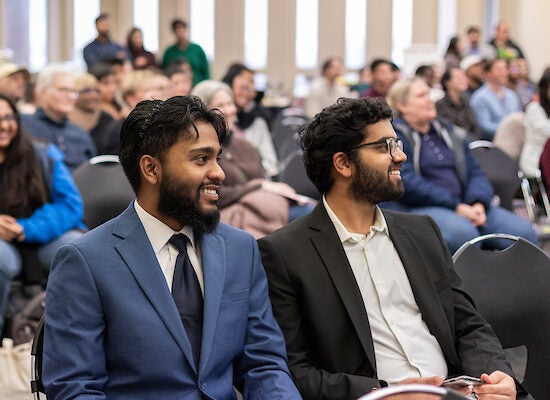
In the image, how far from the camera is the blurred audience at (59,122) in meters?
5.46

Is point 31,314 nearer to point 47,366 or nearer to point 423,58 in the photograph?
point 47,366

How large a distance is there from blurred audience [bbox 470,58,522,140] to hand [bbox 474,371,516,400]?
20.1 ft

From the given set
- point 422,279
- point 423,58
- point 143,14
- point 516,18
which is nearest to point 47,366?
point 422,279

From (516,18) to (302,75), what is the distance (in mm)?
3900

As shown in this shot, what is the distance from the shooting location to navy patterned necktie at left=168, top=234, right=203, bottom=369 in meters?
2.33

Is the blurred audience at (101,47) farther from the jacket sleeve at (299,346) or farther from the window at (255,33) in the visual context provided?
the jacket sleeve at (299,346)

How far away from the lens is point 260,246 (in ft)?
8.73

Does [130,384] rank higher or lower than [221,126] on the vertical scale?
lower

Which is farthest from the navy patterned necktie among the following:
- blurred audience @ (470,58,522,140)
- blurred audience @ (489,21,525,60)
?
blurred audience @ (489,21,525,60)

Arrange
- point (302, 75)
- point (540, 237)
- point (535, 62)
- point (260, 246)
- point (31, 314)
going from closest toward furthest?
point (260, 246), point (31, 314), point (540, 237), point (535, 62), point (302, 75)

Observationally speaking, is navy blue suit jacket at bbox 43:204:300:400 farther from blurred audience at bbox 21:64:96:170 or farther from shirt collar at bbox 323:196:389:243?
blurred audience at bbox 21:64:96:170

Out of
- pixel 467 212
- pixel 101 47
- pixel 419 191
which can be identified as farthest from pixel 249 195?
pixel 101 47

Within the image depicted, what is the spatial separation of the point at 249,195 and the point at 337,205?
195 cm

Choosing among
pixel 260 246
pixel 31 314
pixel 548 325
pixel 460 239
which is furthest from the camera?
pixel 460 239
